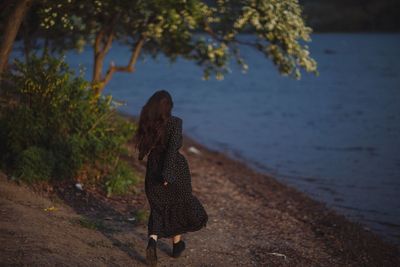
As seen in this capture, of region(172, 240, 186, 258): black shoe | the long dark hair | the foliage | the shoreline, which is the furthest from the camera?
the foliage

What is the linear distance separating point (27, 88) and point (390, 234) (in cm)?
721

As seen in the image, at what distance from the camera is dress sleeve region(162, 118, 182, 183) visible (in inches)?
253

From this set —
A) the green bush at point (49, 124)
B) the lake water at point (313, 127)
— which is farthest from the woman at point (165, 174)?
the lake water at point (313, 127)

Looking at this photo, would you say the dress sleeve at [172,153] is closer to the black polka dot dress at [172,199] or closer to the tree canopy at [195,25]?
the black polka dot dress at [172,199]

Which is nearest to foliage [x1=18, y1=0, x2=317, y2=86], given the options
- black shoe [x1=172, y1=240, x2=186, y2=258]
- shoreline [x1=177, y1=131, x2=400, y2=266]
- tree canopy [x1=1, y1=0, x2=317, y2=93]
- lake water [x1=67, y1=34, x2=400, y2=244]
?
tree canopy [x1=1, y1=0, x2=317, y2=93]

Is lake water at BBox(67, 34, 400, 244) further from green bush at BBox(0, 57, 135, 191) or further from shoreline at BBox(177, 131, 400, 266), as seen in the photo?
green bush at BBox(0, 57, 135, 191)

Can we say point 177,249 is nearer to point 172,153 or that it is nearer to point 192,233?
point 192,233

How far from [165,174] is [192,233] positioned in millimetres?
2102

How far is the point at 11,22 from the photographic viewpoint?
29.1ft

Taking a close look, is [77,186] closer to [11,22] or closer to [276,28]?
[11,22]

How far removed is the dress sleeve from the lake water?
222 inches

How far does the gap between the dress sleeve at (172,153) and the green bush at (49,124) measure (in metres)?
3.10

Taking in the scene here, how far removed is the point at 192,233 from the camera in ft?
27.0

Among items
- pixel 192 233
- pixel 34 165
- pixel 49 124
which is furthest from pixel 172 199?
pixel 49 124
